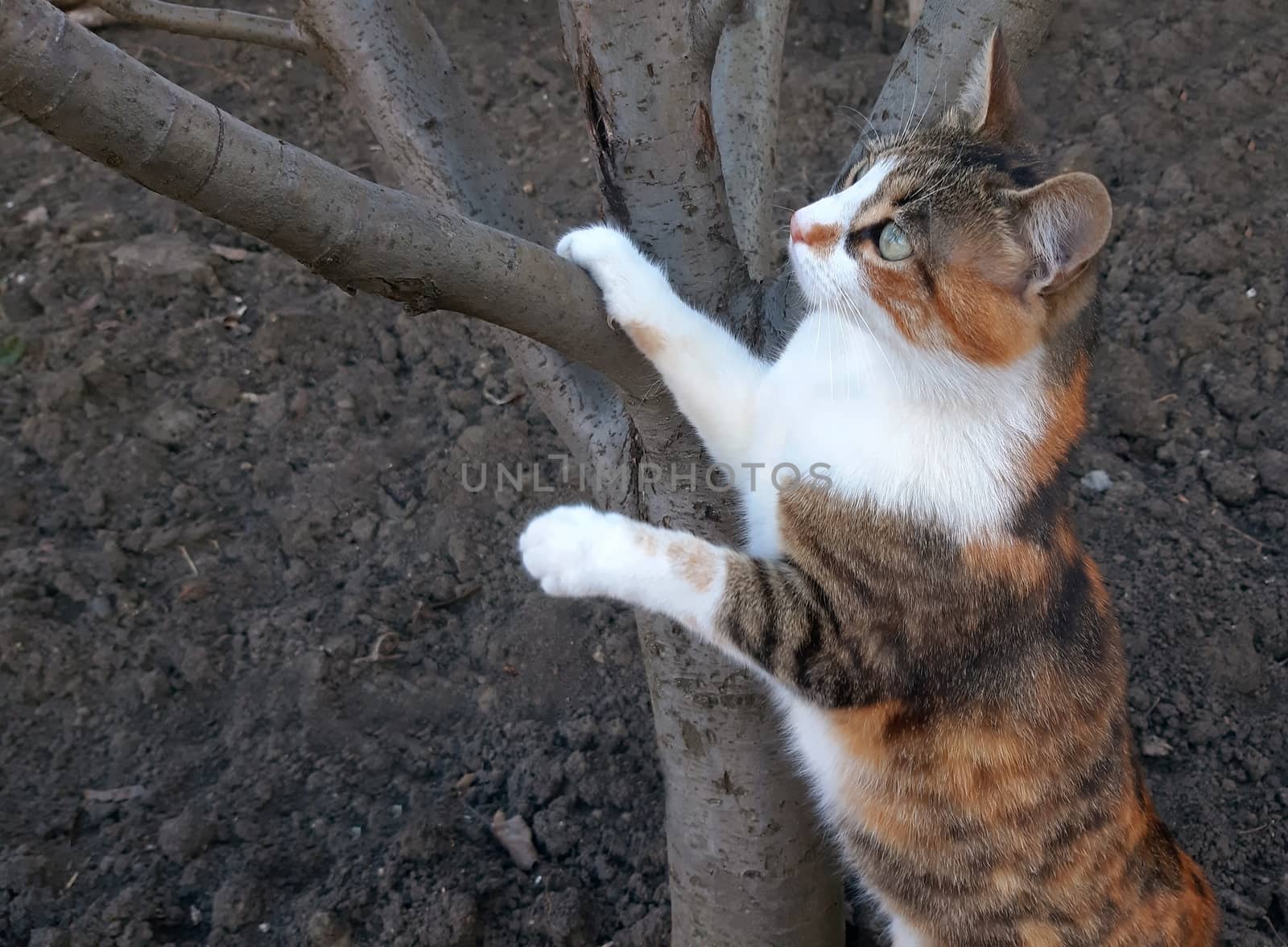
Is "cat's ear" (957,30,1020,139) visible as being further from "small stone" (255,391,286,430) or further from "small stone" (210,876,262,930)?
"small stone" (255,391,286,430)

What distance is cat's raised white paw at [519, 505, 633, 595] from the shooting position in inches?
65.1

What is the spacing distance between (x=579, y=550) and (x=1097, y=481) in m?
2.12

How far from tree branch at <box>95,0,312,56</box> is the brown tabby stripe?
1339 mm

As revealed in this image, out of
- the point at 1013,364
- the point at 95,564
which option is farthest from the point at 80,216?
the point at 1013,364

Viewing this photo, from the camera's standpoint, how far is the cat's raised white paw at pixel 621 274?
1.65 metres

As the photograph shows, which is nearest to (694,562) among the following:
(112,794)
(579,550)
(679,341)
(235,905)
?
(579,550)

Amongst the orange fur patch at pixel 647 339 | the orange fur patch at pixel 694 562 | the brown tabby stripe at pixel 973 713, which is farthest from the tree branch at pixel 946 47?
the orange fur patch at pixel 694 562

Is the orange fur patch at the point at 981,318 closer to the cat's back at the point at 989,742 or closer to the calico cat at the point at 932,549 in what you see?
the calico cat at the point at 932,549

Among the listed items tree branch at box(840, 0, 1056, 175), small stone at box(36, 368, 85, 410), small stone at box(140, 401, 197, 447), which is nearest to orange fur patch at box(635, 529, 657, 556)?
tree branch at box(840, 0, 1056, 175)

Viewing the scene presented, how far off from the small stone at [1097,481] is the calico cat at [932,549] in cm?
136

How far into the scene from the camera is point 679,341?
172 centimetres

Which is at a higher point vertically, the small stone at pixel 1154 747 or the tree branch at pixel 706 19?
the tree branch at pixel 706 19

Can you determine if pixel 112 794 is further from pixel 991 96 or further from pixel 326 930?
pixel 991 96

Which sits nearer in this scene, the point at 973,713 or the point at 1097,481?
the point at 973,713
